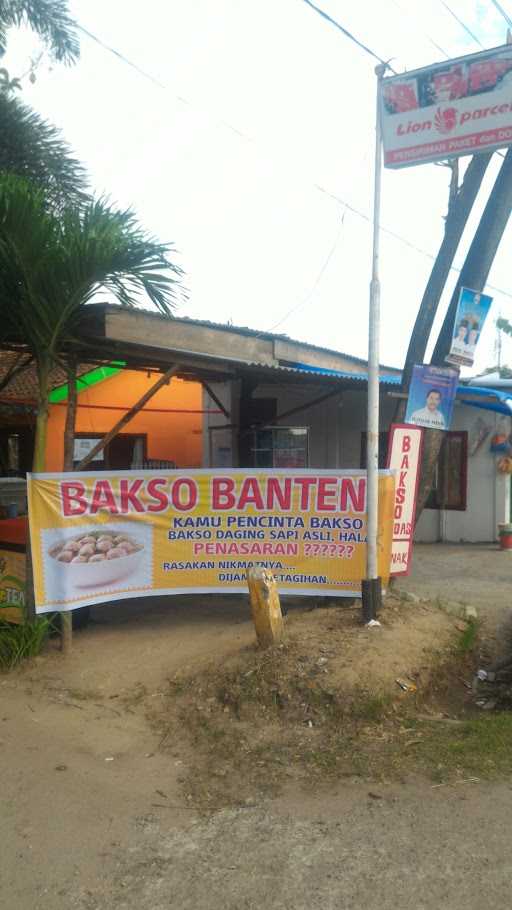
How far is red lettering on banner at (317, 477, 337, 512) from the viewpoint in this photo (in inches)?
280

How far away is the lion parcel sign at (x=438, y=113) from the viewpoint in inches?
269

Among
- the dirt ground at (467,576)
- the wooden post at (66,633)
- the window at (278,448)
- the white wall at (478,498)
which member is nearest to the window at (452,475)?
the white wall at (478,498)

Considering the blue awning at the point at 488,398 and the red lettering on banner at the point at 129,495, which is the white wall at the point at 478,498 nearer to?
the blue awning at the point at 488,398

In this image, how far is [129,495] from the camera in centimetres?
728

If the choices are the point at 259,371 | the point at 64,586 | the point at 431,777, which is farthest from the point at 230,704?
the point at 259,371

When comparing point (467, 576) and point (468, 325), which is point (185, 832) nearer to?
point (468, 325)

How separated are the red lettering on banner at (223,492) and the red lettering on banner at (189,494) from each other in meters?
0.20

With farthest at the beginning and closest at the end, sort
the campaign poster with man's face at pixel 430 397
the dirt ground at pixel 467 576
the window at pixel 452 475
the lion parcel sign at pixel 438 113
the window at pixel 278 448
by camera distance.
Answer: the window at pixel 278 448, the window at pixel 452 475, the dirt ground at pixel 467 576, the campaign poster with man's face at pixel 430 397, the lion parcel sign at pixel 438 113

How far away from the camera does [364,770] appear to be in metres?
4.68

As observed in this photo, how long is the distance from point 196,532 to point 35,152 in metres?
7.72

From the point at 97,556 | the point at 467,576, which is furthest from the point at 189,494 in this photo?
the point at 467,576

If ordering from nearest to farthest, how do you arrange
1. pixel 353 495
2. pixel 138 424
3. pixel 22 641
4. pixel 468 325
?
pixel 22 641, pixel 353 495, pixel 468 325, pixel 138 424

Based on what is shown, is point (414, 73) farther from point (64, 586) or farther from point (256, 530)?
point (64, 586)

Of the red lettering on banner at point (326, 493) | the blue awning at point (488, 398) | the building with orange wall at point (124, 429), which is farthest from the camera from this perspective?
the building with orange wall at point (124, 429)
